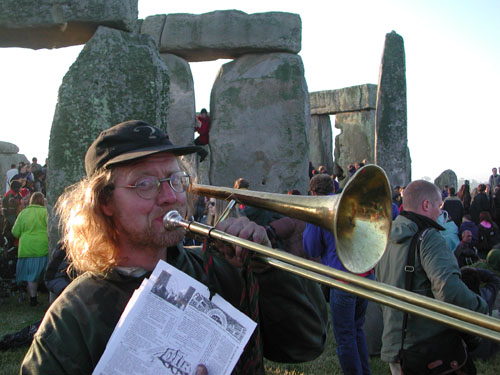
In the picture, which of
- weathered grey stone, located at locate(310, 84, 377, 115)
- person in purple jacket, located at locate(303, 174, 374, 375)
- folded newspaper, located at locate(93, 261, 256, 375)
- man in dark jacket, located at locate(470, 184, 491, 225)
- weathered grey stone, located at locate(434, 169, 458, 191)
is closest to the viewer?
folded newspaper, located at locate(93, 261, 256, 375)

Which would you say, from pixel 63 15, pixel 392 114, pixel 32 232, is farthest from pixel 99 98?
pixel 392 114

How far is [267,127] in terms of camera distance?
943cm

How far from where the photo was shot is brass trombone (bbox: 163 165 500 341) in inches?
48.8

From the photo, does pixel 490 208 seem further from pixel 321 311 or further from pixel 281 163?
pixel 321 311

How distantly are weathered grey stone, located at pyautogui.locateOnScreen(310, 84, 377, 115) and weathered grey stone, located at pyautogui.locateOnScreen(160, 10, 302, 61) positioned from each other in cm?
552

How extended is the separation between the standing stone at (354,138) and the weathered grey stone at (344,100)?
280 mm

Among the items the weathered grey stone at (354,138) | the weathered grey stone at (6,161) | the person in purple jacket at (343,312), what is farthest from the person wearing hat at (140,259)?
the weathered grey stone at (6,161)

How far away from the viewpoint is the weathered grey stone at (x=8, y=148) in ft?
49.4

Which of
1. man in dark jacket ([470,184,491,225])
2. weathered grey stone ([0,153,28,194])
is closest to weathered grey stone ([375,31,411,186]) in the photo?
man in dark jacket ([470,184,491,225])

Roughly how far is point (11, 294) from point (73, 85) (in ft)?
9.78

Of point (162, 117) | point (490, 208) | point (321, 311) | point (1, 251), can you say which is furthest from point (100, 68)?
point (490, 208)

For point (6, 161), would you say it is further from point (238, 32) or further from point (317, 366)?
point (317, 366)

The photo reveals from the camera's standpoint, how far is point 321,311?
6.11ft

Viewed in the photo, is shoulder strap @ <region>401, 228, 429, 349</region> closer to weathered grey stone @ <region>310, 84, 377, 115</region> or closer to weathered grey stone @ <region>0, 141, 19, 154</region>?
weathered grey stone @ <region>310, 84, 377, 115</region>
